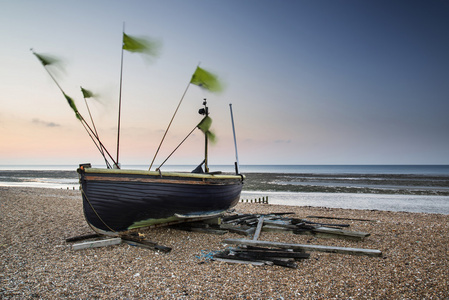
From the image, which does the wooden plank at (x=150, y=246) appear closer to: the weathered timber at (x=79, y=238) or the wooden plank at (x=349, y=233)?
the weathered timber at (x=79, y=238)

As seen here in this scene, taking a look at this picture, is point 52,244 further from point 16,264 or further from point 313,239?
point 313,239

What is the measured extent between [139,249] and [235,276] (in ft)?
9.92

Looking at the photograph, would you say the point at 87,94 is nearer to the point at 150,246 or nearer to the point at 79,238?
the point at 79,238

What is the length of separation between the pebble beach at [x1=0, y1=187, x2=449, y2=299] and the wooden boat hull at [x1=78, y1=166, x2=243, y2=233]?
0.71 metres

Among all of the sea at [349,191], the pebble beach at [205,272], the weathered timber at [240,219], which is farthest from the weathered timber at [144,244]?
the sea at [349,191]

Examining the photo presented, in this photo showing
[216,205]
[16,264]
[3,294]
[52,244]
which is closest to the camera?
[3,294]

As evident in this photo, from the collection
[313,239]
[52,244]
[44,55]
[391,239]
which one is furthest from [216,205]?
[44,55]

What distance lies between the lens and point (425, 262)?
618cm

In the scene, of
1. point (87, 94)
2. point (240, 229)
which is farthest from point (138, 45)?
point (240, 229)

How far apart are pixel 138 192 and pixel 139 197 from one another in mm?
148

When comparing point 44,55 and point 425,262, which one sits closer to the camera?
point 425,262

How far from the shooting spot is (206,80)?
834 cm

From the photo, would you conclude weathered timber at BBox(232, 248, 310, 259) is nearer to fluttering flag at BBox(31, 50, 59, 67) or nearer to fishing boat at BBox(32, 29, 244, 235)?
fishing boat at BBox(32, 29, 244, 235)

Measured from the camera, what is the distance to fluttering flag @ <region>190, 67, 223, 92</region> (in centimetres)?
829
